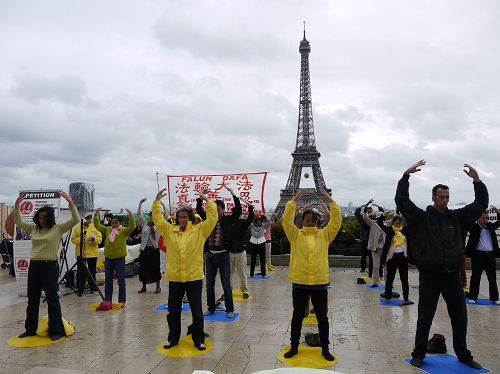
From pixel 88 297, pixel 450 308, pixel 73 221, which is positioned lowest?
pixel 88 297

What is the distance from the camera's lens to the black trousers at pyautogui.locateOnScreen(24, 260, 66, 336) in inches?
204

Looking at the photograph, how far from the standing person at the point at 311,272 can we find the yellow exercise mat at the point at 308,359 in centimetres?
6

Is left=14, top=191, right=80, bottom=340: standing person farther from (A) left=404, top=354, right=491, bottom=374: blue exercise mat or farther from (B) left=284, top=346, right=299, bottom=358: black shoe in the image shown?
(A) left=404, top=354, right=491, bottom=374: blue exercise mat

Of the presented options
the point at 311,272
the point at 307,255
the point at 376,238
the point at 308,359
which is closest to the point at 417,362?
the point at 308,359

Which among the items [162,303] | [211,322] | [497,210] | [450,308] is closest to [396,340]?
[450,308]

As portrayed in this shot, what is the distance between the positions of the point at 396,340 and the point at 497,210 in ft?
12.0

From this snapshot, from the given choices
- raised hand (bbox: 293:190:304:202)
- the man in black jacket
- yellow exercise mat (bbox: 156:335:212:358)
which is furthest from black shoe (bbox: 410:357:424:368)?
yellow exercise mat (bbox: 156:335:212:358)

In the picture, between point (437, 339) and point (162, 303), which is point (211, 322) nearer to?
point (162, 303)

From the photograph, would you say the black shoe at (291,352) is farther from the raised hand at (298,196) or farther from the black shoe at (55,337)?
the black shoe at (55,337)

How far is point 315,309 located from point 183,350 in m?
1.61

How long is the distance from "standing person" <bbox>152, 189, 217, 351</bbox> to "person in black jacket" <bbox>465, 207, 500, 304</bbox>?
17.6 feet

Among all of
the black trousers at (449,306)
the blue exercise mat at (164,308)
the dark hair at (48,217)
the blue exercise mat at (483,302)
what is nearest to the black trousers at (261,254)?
the blue exercise mat at (164,308)

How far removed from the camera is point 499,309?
6879mm

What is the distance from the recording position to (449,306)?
4262 millimetres
